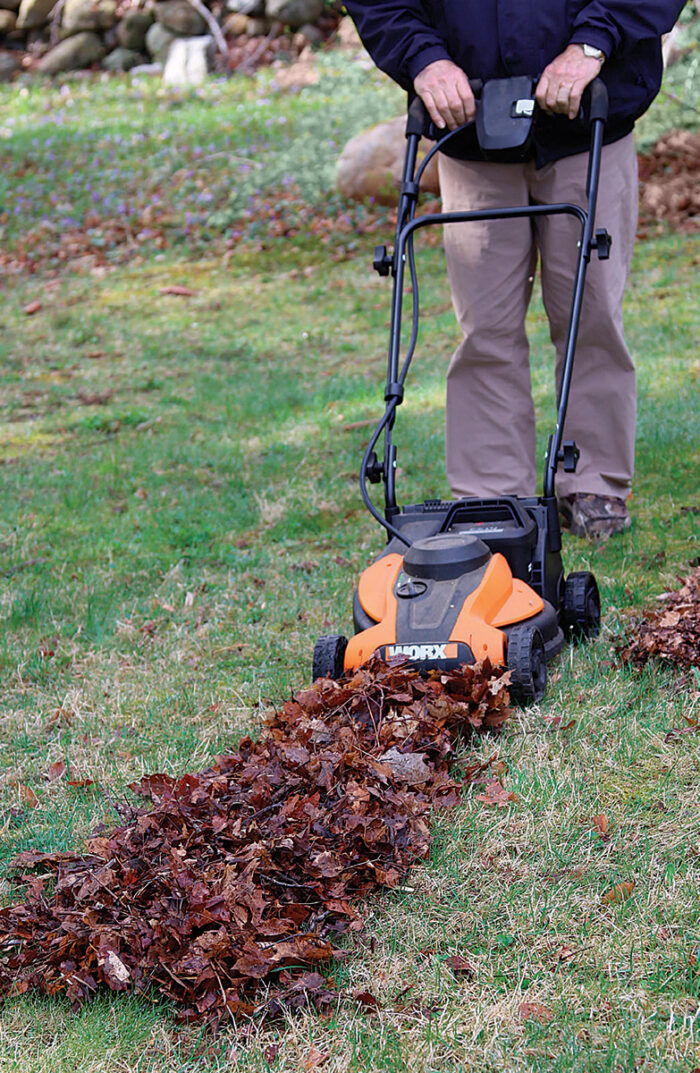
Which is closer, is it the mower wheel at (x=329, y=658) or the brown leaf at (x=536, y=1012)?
the brown leaf at (x=536, y=1012)

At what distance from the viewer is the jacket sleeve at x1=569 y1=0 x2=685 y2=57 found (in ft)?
11.3

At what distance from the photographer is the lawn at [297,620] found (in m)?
2.02

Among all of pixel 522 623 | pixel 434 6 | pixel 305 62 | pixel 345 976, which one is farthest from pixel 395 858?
pixel 305 62

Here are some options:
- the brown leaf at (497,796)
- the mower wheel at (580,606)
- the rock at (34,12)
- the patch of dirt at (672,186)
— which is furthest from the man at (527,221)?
the rock at (34,12)

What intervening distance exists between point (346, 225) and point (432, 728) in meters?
Answer: 8.02

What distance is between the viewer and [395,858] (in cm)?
238

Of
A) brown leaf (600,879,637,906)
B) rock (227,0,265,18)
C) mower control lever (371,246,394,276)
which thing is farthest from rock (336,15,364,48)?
brown leaf (600,879,637,906)

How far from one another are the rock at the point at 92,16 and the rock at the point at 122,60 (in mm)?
580

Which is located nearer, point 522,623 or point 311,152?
point 522,623

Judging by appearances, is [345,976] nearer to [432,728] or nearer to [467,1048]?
[467,1048]

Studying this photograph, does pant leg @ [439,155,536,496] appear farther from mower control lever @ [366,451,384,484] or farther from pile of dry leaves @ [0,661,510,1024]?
pile of dry leaves @ [0,661,510,1024]

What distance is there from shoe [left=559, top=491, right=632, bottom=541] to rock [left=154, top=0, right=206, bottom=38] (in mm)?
14763

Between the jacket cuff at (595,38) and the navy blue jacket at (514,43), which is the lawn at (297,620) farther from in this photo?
the jacket cuff at (595,38)

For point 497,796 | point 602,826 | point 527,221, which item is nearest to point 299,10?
point 527,221
